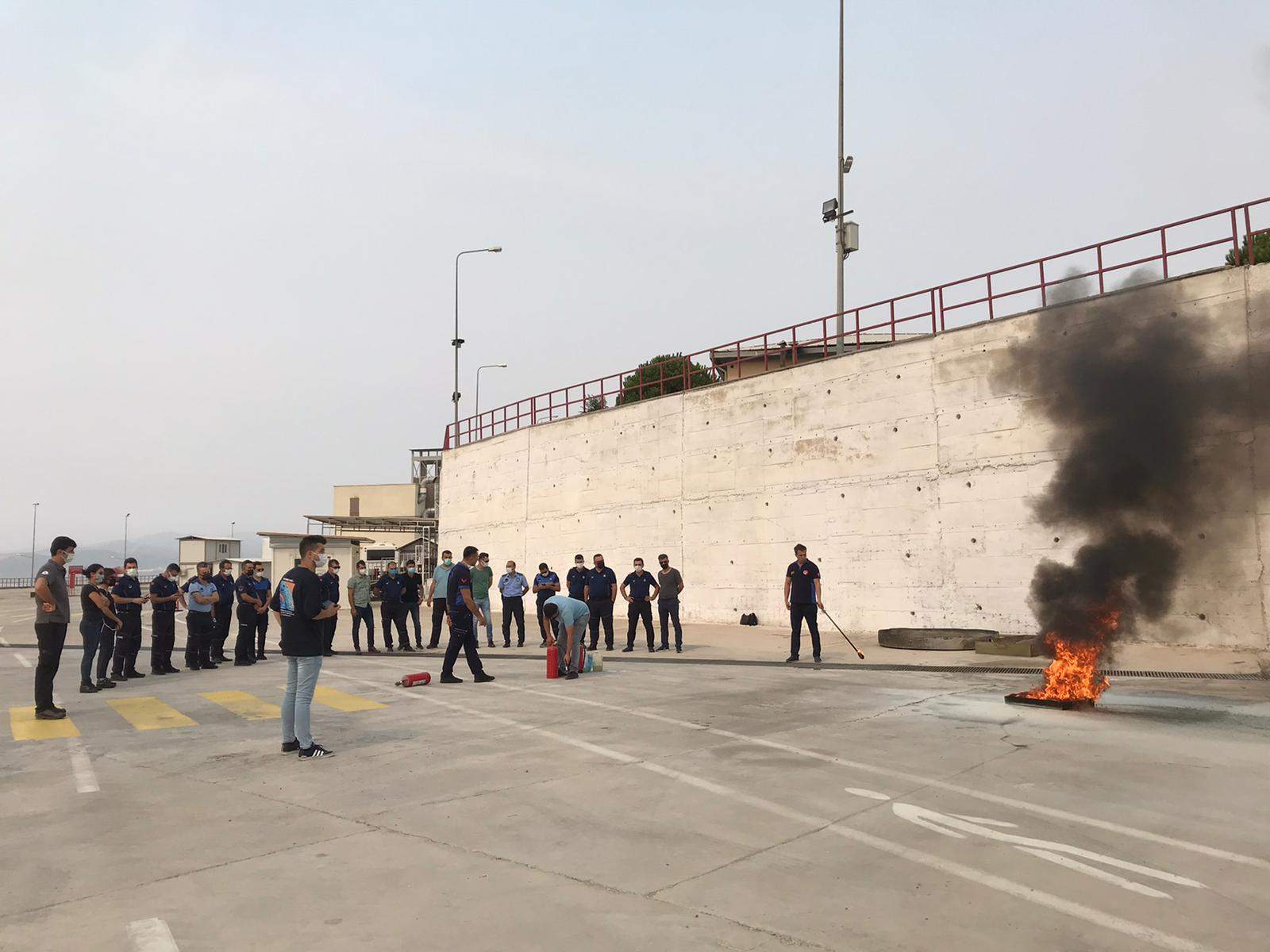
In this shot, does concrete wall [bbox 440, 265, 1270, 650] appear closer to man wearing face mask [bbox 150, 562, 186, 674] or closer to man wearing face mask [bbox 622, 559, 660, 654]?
man wearing face mask [bbox 622, 559, 660, 654]

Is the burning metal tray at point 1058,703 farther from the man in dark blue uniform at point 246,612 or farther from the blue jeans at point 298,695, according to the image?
the man in dark blue uniform at point 246,612

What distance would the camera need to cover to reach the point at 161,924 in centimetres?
360

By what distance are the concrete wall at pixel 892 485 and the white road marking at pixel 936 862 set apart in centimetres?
1083

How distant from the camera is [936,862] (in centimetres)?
429

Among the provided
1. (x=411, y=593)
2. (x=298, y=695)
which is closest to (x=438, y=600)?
(x=411, y=593)

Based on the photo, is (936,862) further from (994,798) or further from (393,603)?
(393,603)

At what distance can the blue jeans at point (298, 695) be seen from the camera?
6980 mm

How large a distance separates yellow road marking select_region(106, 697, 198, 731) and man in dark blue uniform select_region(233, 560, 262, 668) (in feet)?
11.0

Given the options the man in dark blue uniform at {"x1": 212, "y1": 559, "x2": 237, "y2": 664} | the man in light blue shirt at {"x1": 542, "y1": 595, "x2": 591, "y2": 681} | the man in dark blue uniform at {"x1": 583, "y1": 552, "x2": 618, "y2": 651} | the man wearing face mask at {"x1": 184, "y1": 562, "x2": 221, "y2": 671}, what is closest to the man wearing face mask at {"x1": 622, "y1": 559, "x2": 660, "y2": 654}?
the man in dark blue uniform at {"x1": 583, "y1": 552, "x2": 618, "y2": 651}

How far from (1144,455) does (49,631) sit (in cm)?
1434

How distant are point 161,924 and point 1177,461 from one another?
13.9 m

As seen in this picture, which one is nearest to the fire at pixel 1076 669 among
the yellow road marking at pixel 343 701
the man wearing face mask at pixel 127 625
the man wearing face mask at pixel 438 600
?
the yellow road marking at pixel 343 701

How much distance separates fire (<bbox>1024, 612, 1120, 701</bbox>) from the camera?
28.5 ft

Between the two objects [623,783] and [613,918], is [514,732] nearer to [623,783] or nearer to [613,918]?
[623,783]
